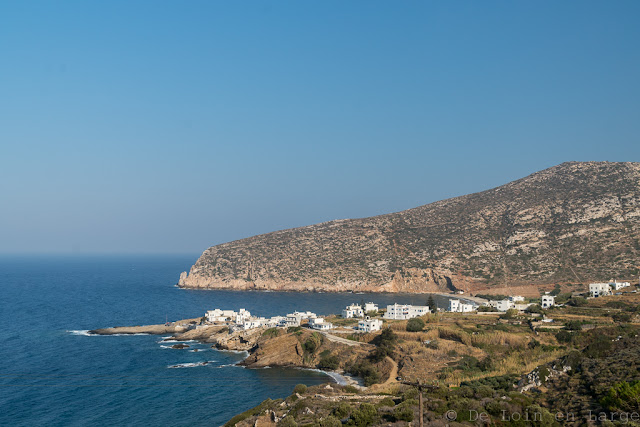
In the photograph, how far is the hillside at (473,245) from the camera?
341 feet

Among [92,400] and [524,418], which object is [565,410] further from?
[92,400]

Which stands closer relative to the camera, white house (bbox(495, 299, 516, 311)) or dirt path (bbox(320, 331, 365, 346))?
dirt path (bbox(320, 331, 365, 346))

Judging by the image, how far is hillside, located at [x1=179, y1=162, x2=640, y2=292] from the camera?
10381cm

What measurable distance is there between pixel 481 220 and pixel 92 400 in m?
111

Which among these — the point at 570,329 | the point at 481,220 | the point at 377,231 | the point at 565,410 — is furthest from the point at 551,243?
the point at 565,410

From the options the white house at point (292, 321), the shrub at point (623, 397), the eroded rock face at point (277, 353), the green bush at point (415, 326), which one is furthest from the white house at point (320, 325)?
the shrub at point (623, 397)

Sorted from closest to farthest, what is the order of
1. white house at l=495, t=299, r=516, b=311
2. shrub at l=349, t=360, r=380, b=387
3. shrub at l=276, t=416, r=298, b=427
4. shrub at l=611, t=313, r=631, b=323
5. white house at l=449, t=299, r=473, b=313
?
shrub at l=276, t=416, r=298, b=427 → shrub at l=611, t=313, r=631, b=323 → shrub at l=349, t=360, r=380, b=387 → white house at l=495, t=299, r=516, b=311 → white house at l=449, t=299, r=473, b=313

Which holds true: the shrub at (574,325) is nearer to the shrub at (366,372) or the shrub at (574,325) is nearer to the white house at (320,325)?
the shrub at (366,372)

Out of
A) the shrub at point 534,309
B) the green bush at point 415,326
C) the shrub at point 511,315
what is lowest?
the green bush at point 415,326

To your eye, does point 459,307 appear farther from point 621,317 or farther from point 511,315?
point 621,317

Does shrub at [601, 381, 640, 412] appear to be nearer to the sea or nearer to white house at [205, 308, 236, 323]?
the sea

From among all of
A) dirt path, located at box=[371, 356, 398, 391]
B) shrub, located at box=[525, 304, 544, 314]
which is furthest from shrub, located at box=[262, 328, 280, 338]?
shrub, located at box=[525, 304, 544, 314]

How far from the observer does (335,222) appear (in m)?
171

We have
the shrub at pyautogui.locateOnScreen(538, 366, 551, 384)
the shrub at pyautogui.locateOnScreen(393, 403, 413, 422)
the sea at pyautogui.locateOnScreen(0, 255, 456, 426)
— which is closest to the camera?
the shrub at pyautogui.locateOnScreen(393, 403, 413, 422)
